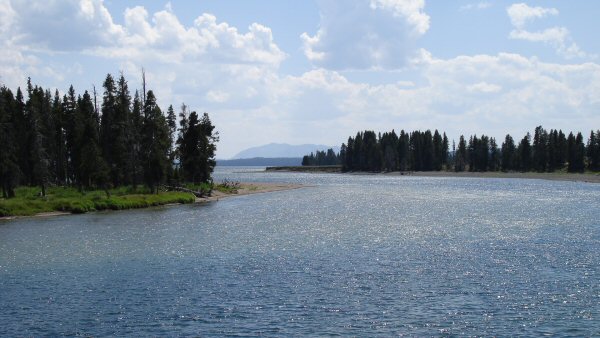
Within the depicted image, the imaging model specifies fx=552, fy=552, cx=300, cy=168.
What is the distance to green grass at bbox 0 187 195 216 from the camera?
65.9 m

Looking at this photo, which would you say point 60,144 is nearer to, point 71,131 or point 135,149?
point 71,131

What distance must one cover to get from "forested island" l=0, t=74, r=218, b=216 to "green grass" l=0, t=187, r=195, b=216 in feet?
0.54

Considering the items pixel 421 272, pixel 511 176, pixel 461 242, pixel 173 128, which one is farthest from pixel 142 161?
pixel 511 176

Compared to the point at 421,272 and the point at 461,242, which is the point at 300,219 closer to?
the point at 461,242

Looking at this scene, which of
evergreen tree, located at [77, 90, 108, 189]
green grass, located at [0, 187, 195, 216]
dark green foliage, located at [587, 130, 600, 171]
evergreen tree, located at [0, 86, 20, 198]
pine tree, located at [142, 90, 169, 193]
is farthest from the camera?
dark green foliage, located at [587, 130, 600, 171]

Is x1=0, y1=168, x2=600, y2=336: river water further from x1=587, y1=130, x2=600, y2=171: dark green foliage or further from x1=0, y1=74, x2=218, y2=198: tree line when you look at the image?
x1=587, y1=130, x2=600, y2=171: dark green foliage

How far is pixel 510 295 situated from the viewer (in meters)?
26.7

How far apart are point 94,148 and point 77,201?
38.3 feet

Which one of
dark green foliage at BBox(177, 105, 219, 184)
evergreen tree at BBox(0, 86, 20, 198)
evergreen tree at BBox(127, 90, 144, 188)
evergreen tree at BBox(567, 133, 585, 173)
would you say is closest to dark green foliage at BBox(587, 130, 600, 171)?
evergreen tree at BBox(567, 133, 585, 173)

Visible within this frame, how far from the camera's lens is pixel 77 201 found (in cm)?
7200

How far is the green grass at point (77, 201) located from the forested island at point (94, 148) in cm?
16

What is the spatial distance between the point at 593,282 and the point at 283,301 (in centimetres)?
1660

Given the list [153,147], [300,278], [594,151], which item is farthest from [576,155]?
[300,278]

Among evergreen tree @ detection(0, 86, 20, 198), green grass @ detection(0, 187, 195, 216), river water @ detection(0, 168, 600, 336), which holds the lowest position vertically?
river water @ detection(0, 168, 600, 336)
